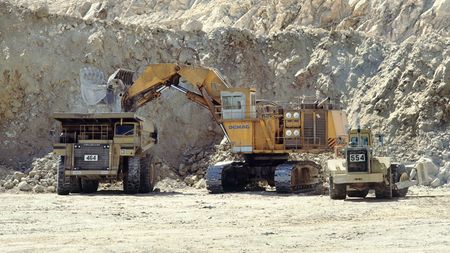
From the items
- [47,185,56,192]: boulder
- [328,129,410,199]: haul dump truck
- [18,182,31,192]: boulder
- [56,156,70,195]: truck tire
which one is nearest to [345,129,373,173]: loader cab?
[328,129,410,199]: haul dump truck

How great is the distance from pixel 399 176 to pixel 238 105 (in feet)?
19.7

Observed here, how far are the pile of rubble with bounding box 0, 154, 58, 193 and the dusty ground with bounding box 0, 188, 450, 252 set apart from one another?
499 centimetres

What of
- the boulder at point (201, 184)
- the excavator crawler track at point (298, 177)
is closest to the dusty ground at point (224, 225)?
the excavator crawler track at point (298, 177)

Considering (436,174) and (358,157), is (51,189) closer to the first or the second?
(358,157)

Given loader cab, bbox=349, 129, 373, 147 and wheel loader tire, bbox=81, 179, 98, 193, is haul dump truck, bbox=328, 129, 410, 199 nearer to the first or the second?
loader cab, bbox=349, 129, 373, 147

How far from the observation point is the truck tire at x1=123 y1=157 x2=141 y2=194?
Answer: 2161 centimetres

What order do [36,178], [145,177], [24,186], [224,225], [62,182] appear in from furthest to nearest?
[36,178] < [24,186] < [145,177] < [62,182] < [224,225]

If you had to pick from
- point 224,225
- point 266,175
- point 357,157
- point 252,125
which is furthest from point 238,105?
point 224,225

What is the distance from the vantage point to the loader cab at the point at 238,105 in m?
23.1

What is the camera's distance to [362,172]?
59.4ft

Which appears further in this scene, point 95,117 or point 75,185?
point 75,185

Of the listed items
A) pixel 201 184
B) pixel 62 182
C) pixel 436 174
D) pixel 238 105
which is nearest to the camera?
pixel 62 182

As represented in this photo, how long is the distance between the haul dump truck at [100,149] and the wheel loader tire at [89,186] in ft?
1.56

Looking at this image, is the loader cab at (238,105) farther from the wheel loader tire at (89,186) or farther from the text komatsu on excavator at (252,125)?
the wheel loader tire at (89,186)
